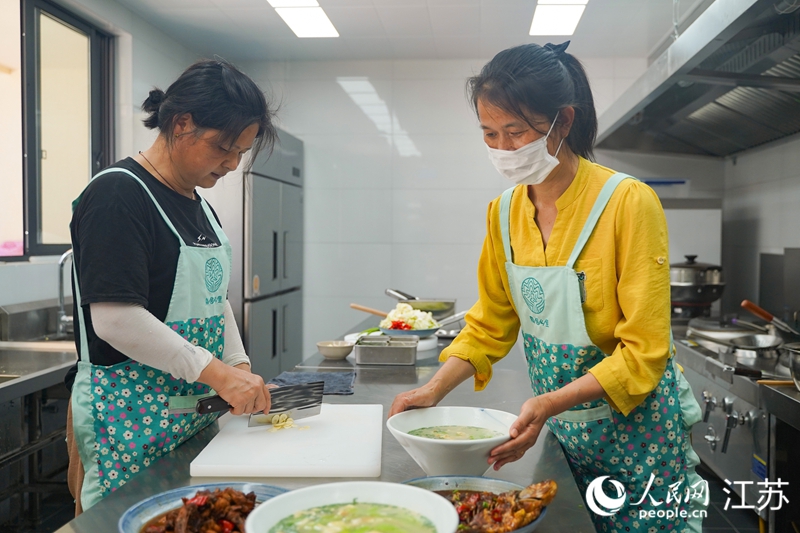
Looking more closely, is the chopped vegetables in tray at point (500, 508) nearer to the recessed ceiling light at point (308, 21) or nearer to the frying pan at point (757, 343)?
the frying pan at point (757, 343)

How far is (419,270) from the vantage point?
5113 mm

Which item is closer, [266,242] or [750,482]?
[750,482]

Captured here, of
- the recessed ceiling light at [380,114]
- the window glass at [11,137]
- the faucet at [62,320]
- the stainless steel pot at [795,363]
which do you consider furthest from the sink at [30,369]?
the recessed ceiling light at [380,114]

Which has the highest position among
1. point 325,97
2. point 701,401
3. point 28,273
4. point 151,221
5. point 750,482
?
point 325,97

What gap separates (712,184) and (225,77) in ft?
12.7

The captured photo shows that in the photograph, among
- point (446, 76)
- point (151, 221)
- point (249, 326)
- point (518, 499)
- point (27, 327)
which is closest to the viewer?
point (518, 499)

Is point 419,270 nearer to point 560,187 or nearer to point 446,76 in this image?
point 446,76

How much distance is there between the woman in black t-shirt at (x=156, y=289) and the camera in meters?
1.22

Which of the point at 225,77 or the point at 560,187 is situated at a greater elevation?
the point at 225,77

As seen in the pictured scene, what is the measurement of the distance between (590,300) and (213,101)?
2.84ft

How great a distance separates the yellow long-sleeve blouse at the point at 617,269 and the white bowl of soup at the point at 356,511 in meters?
0.47

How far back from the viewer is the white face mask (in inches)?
51.8

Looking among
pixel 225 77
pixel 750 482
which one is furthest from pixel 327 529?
pixel 750 482

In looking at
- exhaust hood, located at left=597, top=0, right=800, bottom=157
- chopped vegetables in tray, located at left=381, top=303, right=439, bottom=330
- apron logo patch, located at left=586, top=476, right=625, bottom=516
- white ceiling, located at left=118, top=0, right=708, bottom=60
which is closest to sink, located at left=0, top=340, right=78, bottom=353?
chopped vegetables in tray, located at left=381, top=303, right=439, bottom=330
